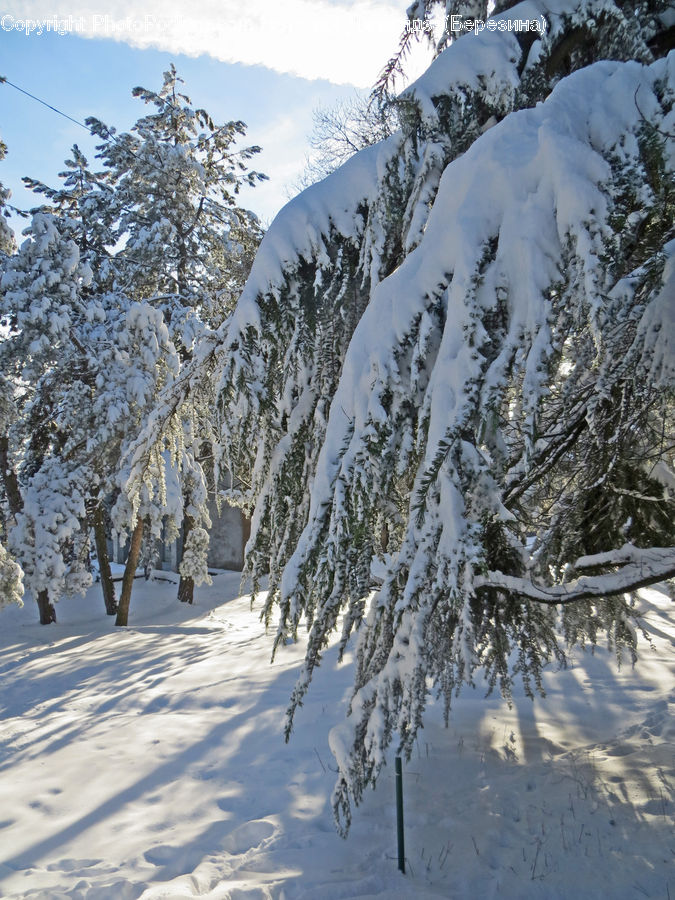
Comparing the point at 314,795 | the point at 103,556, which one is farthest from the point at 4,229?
the point at 314,795

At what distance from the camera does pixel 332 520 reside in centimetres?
235

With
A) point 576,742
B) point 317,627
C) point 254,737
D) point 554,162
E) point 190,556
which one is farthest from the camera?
point 190,556

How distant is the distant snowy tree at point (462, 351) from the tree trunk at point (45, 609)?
13.8 metres

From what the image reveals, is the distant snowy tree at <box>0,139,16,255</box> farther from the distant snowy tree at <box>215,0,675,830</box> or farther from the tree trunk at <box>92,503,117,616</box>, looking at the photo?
the distant snowy tree at <box>215,0,675,830</box>

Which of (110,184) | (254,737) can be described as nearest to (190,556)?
(254,737)

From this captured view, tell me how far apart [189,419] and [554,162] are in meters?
3.45

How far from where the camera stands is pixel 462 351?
1995 millimetres

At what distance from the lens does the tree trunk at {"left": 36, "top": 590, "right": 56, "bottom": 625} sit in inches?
603

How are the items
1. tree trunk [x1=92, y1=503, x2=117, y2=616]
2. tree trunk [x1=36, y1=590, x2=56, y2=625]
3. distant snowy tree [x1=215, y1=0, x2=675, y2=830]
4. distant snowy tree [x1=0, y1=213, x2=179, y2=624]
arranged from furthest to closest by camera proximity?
tree trunk [x1=92, y1=503, x2=117, y2=616], tree trunk [x1=36, y1=590, x2=56, y2=625], distant snowy tree [x1=0, y1=213, x2=179, y2=624], distant snowy tree [x1=215, y1=0, x2=675, y2=830]

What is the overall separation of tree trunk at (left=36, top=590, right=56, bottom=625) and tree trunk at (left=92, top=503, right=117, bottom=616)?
1362mm

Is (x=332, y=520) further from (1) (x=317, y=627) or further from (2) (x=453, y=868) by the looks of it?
(2) (x=453, y=868)

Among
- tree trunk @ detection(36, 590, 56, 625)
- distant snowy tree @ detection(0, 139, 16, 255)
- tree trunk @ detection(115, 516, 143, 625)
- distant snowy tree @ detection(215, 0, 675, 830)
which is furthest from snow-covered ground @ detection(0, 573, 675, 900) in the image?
distant snowy tree @ detection(0, 139, 16, 255)

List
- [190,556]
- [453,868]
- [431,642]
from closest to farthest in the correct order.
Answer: [431,642] < [453,868] < [190,556]

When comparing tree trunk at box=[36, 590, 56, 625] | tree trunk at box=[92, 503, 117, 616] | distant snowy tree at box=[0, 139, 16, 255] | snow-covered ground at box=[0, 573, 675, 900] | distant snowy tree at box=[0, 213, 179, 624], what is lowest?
snow-covered ground at box=[0, 573, 675, 900]
